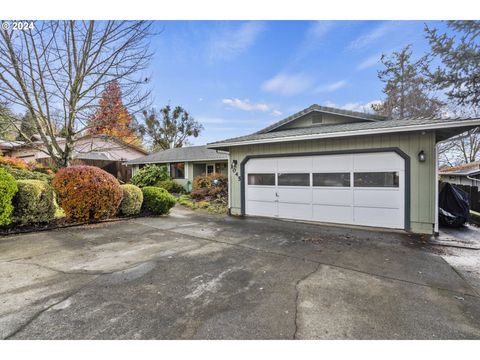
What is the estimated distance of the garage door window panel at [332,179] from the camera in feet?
22.2

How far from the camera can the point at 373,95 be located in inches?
792

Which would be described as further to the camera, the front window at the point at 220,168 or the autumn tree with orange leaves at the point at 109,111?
the front window at the point at 220,168

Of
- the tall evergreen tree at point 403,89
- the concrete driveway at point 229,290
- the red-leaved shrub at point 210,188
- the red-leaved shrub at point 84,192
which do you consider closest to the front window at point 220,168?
the red-leaved shrub at point 210,188

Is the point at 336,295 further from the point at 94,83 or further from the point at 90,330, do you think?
the point at 94,83

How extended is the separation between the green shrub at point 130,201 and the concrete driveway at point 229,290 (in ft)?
8.17

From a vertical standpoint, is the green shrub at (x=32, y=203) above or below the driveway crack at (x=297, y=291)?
above

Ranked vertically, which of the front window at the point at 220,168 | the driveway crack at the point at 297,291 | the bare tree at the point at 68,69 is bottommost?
the driveway crack at the point at 297,291

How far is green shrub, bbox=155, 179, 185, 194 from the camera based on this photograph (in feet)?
52.6

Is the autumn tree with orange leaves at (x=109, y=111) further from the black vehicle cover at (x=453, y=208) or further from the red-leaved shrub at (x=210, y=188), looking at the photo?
A: the black vehicle cover at (x=453, y=208)

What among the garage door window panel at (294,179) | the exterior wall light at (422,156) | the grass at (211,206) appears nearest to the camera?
the exterior wall light at (422,156)

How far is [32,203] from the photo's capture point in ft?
18.6

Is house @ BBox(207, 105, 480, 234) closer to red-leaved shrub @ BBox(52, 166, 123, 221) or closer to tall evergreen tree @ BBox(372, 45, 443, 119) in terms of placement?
red-leaved shrub @ BBox(52, 166, 123, 221)

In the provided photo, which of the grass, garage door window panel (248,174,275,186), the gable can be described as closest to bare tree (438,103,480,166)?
the gable
